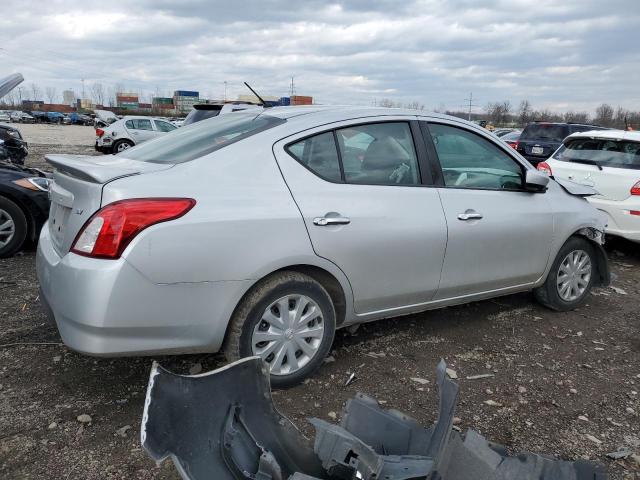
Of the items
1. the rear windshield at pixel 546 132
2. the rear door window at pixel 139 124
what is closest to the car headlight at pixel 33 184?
the rear windshield at pixel 546 132

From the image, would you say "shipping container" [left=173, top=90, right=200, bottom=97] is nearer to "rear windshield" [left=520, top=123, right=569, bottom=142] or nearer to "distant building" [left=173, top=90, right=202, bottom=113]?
"distant building" [left=173, top=90, right=202, bottom=113]

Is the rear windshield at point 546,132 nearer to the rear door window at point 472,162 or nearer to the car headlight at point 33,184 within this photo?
the rear door window at point 472,162

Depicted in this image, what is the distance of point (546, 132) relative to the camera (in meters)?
15.3

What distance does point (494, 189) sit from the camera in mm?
4039

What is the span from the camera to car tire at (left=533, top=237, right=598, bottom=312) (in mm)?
4613

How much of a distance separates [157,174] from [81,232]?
477 mm

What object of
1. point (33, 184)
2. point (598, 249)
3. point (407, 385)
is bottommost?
point (407, 385)

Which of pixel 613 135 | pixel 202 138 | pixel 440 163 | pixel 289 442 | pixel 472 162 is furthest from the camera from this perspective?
pixel 613 135

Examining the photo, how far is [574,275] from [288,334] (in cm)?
288

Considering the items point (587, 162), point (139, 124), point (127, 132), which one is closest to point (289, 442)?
point (587, 162)

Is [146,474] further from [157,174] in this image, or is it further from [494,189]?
[494,189]

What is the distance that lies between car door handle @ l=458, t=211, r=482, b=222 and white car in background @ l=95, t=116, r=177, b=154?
56.6ft

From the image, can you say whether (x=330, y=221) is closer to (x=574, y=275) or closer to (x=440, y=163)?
(x=440, y=163)

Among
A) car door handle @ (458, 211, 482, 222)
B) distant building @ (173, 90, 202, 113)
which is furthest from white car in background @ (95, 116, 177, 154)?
distant building @ (173, 90, 202, 113)
